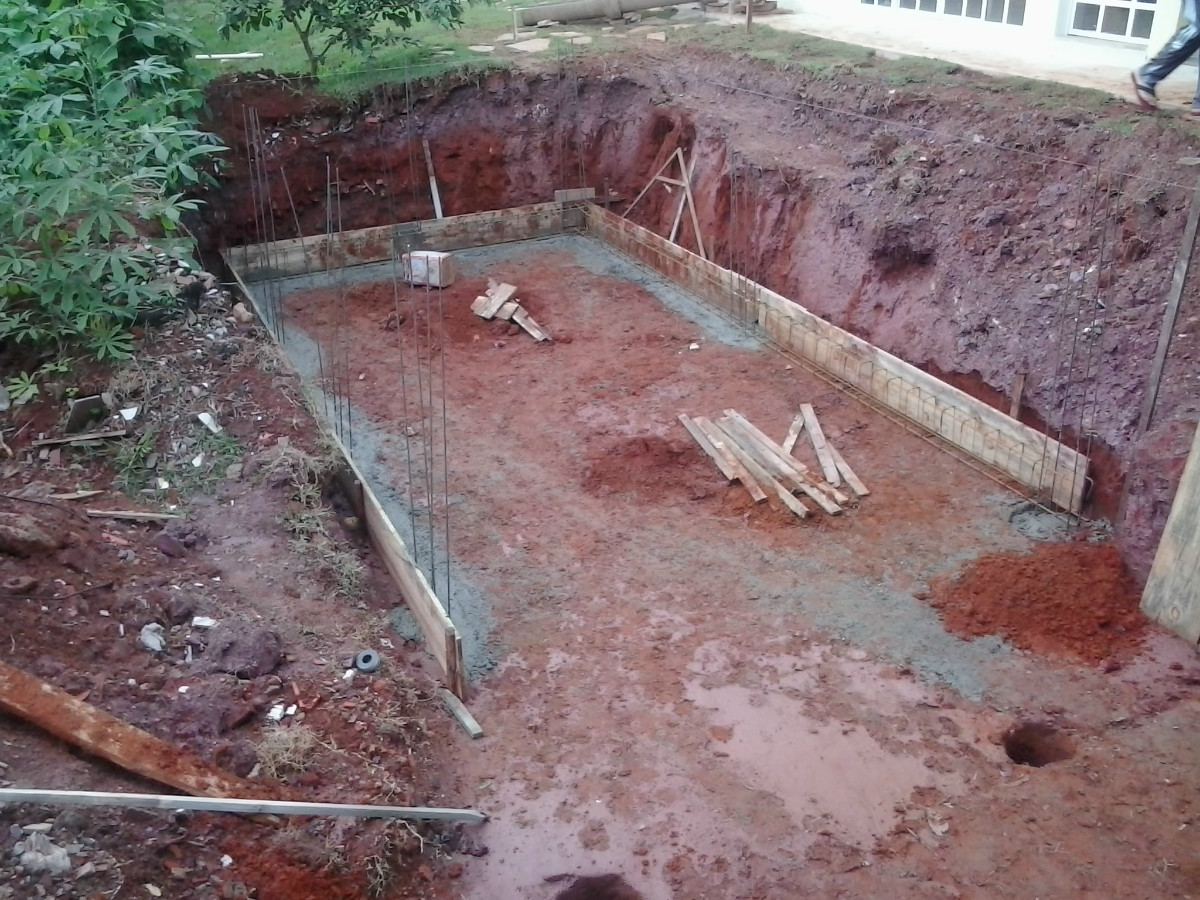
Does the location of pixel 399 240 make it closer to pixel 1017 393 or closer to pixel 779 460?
pixel 779 460

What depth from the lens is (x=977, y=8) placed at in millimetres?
11812

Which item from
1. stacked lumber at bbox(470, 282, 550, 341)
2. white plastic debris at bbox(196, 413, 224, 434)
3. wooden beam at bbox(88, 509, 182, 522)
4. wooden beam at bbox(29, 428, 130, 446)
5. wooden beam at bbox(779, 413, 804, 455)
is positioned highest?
wooden beam at bbox(29, 428, 130, 446)

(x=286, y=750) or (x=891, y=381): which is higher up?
(x=891, y=381)

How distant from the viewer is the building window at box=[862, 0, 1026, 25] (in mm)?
11289

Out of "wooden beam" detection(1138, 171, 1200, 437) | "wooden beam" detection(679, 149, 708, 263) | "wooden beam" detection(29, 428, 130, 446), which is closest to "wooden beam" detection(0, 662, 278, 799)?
"wooden beam" detection(29, 428, 130, 446)

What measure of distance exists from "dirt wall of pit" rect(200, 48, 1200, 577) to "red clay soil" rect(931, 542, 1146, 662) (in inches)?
10.1

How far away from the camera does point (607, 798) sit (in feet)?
16.6

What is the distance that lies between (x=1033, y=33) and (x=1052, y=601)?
746cm

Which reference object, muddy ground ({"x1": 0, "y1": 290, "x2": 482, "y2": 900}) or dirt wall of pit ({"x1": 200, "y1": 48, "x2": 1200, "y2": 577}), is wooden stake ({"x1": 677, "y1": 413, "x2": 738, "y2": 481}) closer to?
dirt wall of pit ({"x1": 200, "y1": 48, "x2": 1200, "y2": 577})

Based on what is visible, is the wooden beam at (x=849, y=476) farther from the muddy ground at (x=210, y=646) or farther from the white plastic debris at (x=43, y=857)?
the white plastic debris at (x=43, y=857)

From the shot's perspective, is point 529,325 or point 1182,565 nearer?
point 1182,565

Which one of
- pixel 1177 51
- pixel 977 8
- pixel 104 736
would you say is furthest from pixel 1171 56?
pixel 104 736

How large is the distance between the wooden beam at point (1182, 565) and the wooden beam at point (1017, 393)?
1.58m

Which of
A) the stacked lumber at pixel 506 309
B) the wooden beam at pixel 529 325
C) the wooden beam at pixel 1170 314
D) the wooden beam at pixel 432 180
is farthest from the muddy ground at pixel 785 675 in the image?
the wooden beam at pixel 432 180
